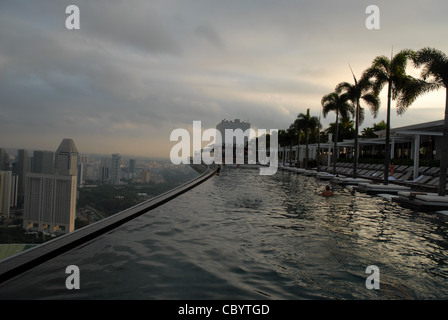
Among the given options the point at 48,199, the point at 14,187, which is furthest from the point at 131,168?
the point at 48,199

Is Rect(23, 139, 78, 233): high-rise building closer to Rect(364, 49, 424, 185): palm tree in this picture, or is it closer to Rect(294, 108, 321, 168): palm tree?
Rect(364, 49, 424, 185): palm tree

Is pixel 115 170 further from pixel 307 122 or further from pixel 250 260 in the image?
pixel 307 122

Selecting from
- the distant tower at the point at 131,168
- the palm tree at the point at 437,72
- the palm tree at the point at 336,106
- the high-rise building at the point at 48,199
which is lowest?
the high-rise building at the point at 48,199

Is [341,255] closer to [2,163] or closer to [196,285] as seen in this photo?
[196,285]

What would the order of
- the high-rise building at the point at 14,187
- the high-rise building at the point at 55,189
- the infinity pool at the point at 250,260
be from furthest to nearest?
the high-rise building at the point at 14,187 < the high-rise building at the point at 55,189 < the infinity pool at the point at 250,260

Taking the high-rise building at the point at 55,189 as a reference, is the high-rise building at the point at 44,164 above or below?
above

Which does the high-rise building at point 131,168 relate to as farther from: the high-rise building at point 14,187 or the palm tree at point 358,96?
the palm tree at point 358,96

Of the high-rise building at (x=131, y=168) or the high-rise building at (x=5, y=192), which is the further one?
the high-rise building at (x=131, y=168)

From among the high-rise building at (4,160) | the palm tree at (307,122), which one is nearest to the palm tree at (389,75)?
the high-rise building at (4,160)
